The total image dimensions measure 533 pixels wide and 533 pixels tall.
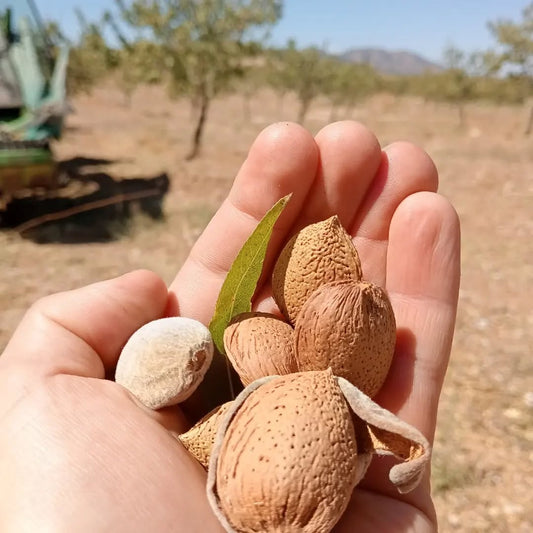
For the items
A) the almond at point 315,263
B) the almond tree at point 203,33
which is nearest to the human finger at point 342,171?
the almond at point 315,263

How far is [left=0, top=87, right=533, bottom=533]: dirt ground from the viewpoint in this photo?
3.29 meters

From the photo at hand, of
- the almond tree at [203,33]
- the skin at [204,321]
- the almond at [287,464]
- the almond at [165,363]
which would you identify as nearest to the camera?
the almond at [287,464]

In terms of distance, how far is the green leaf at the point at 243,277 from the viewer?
168 centimetres

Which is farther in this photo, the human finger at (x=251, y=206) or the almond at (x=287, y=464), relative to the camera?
the human finger at (x=251, y=206)

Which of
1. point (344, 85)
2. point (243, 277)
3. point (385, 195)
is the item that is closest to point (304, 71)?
point (344, 85)

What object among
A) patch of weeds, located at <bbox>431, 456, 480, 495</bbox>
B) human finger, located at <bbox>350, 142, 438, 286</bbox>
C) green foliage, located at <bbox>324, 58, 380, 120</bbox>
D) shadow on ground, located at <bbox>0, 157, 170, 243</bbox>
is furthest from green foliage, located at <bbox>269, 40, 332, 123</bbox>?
human finger, located at <bbox>350, 142, 438, 286</bbox>

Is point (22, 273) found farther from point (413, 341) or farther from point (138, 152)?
point (138, 152)

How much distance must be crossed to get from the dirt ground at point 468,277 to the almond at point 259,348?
2031mm

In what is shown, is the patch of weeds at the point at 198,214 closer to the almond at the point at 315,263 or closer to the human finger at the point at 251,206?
the human finger at the point at 251,206

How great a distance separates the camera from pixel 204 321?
2076 millimetres

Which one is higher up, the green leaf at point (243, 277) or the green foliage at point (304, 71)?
the green foliage at point (304, 71)

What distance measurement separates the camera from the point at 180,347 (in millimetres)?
1636

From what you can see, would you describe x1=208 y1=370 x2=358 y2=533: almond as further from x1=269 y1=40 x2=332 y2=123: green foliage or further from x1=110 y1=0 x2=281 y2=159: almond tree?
x1=269 y1=40 x2=332 y2=123: green foliage

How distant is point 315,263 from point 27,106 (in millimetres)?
6317
